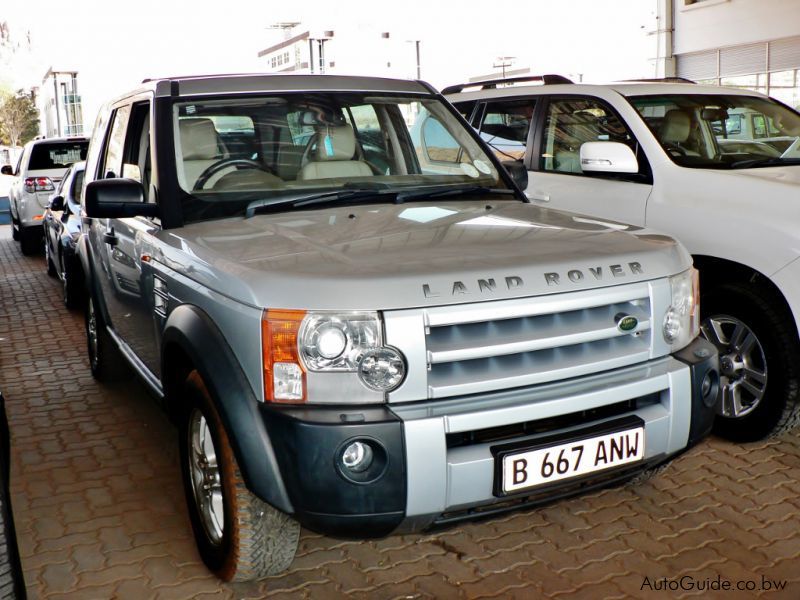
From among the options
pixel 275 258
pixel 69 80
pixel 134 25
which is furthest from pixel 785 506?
pixel 134 25

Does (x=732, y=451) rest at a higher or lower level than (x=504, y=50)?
lower

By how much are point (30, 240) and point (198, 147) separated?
32.4 feet


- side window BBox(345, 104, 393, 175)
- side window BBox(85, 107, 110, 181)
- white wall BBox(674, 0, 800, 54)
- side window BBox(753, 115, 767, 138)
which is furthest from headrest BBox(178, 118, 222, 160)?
white wall BBox(674, 0, 800, 54)

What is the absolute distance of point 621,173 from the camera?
494 cm

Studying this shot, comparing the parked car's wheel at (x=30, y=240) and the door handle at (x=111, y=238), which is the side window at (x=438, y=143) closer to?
the door handle at (x=111, y=238)

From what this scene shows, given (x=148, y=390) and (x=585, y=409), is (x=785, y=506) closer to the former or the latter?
(x=585, y=409)

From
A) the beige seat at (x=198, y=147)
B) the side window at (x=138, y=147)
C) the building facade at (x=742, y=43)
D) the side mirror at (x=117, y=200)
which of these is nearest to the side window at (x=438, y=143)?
the beige seat at (x=198, y=147)

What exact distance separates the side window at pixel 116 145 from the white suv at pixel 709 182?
2367 millimetres

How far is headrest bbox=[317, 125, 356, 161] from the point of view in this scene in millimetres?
3798

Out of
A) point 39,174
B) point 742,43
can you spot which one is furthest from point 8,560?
point 742,43

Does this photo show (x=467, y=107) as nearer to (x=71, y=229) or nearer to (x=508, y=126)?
(x=508, y=126)

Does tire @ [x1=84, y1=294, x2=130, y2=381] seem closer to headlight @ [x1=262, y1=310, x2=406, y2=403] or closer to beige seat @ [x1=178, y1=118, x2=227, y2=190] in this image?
beige seat @ [x1=178, y1=118, x2=227, y2=190]

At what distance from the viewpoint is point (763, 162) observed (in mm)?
4684

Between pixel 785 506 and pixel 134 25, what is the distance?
52395mm
